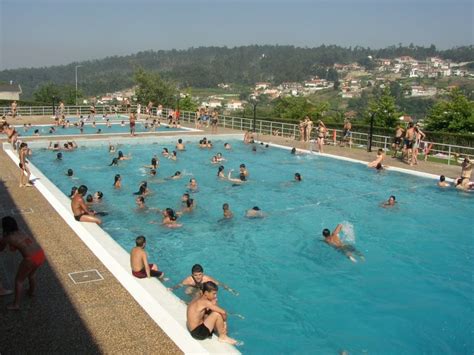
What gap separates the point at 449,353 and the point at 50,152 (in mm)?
20353

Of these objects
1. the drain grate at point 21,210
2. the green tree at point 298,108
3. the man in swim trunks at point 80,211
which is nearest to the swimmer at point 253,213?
the man in swim trunks at point 80,211

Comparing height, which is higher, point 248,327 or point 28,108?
point 28,108

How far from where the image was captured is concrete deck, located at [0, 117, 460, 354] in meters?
5.60

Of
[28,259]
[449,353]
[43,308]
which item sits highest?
[28,259]

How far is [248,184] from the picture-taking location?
17.7m

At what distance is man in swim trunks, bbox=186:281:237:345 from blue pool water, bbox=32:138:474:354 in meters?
0.97

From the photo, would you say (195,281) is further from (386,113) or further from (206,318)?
(386,113)

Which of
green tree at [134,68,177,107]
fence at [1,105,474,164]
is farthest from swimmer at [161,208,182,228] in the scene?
green tree at [134,68,177,107]

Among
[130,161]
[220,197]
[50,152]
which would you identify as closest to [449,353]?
[220,197]

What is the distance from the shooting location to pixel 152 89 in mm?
58844

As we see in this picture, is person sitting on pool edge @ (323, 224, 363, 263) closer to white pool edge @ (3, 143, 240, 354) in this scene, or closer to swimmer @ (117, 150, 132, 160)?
white pool edge @ (3, 143, 240, 354)

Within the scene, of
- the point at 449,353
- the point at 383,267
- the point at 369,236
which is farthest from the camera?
the point at 369,236

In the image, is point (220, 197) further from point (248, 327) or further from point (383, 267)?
point (248, 327)

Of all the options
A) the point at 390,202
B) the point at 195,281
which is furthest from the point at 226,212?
the point at 195,281
